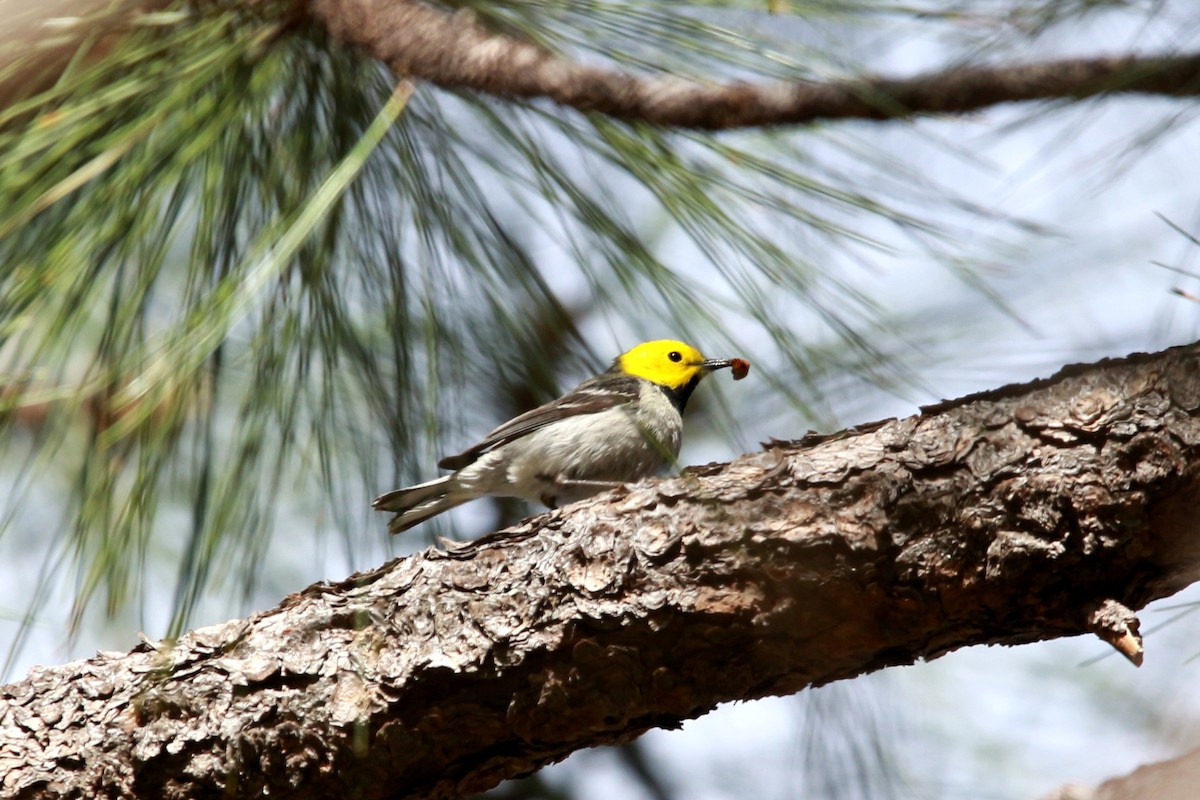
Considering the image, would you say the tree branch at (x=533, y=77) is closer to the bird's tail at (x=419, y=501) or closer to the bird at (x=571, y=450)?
the bird's tail at (x=419, y=501)

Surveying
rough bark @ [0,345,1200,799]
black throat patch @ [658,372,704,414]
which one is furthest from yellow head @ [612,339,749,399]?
rough bark @ [0,345,1200,799]

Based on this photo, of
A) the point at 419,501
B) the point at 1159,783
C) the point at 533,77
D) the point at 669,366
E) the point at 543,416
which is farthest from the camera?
the point at 669,366

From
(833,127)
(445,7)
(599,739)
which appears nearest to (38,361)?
(445,7)

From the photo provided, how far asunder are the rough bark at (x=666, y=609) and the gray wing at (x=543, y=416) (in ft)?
2.94

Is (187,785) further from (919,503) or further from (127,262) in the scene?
(919,503)

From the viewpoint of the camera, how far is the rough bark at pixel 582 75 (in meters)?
1.95

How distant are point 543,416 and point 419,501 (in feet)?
1.51

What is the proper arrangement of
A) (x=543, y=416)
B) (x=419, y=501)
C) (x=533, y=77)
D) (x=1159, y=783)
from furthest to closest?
(x=543, y=416), (x=419, y=501), (x=533, y=77), (x=1159, y=783)

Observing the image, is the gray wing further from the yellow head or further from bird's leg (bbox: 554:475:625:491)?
the yellow head

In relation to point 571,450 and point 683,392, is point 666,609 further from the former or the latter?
point 683,392

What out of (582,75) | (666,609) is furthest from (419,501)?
(582,75)

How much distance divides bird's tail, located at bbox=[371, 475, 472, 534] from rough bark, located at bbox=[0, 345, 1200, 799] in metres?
0.32

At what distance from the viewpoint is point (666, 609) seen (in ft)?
6.72

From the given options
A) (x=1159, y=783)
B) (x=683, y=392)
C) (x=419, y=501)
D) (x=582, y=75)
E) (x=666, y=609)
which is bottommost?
(x=1159, y=783)
